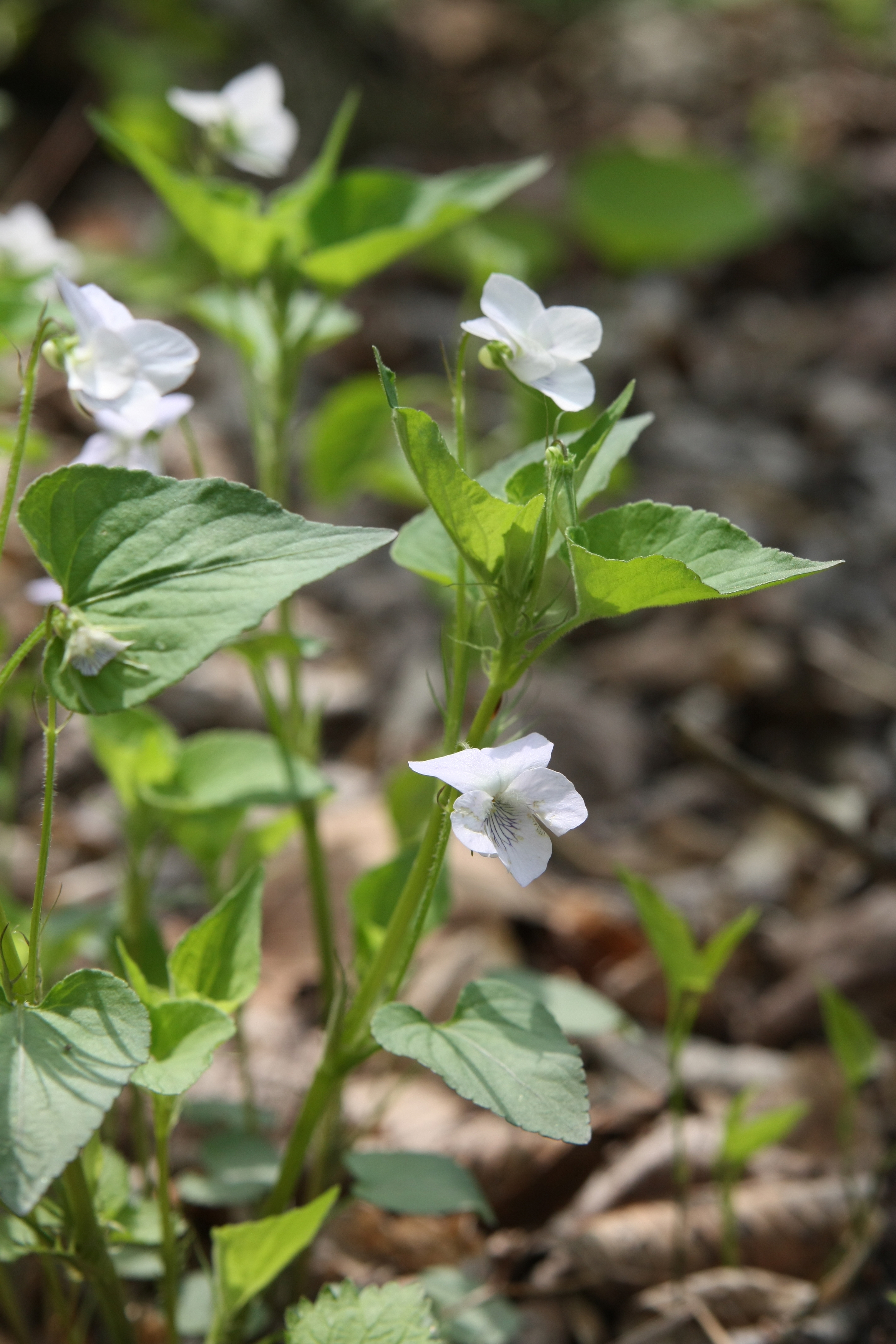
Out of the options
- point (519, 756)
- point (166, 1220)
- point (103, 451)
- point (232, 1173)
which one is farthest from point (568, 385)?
point (232, 1173)

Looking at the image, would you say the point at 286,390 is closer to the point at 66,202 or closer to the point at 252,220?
the point at 252,220

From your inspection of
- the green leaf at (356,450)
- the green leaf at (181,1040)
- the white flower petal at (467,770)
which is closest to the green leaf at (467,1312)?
the green leaf at (181,1040)

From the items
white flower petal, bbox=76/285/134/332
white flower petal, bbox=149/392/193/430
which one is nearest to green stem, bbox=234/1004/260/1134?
white flower petal, bbox=149/392/193/430

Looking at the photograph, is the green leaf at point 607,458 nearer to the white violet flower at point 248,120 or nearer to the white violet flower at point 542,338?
the white violet flower at point 542,338

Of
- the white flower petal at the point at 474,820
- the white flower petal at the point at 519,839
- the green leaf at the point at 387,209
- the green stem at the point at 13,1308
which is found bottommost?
the green stem at the point at 13,1308

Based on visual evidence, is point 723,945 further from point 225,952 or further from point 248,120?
point 248,120

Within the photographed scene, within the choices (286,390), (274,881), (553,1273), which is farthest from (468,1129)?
(286,390)
